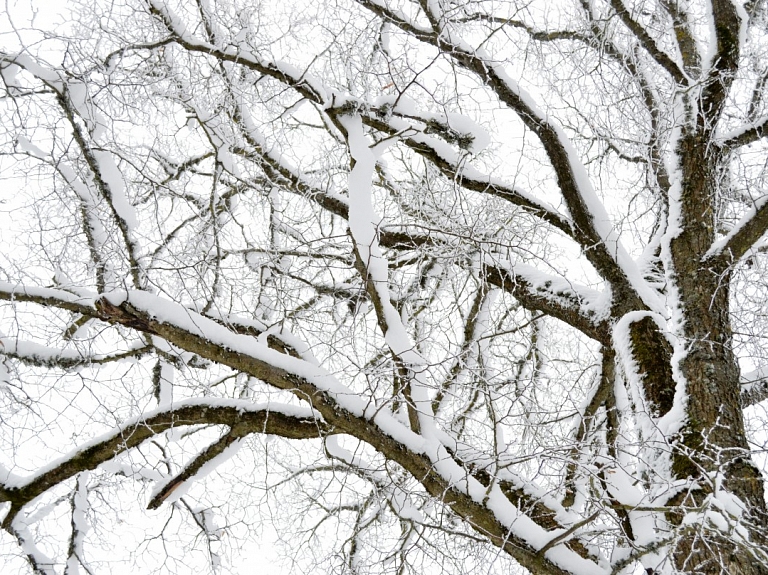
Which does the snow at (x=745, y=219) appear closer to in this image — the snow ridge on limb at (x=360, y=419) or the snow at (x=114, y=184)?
the snow ridge on limb at (x=360, y=419)

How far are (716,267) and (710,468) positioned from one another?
1.24 m

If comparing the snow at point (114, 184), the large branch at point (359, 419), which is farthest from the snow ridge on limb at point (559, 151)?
the snow at point (114, 184)

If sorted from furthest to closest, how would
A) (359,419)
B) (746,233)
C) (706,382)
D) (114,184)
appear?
(114,184) → (746,233) → (706,382) → (359,419)

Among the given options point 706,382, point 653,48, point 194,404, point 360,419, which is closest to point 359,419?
point 360,419

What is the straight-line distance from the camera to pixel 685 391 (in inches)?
118

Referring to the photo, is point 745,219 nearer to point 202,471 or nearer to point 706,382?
point 706,382

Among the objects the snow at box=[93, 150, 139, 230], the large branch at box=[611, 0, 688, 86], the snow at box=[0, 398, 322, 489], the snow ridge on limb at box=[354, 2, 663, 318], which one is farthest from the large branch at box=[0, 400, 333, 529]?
the large branch at box=[611, 0, 688, 86]

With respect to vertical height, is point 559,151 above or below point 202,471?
above

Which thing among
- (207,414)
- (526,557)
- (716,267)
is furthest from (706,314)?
(207,414)

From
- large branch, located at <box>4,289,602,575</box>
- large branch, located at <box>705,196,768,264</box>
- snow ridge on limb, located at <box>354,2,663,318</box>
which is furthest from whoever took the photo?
snow ridge on limb, located at <box>354,2,663,318</box>

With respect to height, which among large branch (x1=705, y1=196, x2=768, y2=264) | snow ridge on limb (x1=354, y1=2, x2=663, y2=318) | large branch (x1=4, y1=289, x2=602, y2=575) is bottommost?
large branch (x1=4, y1=289, x2=602, y2=575)

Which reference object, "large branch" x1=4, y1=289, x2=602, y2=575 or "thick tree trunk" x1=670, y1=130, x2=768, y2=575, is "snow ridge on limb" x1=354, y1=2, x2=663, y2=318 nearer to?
"thick tree trunk" x1=670, y1=130, x2=768, y2=575

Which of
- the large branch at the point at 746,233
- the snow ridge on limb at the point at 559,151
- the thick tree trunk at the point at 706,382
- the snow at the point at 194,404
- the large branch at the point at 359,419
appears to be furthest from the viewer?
the snow ridge on limb at the point at 559,151

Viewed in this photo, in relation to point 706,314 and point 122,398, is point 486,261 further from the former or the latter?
point 122,398
